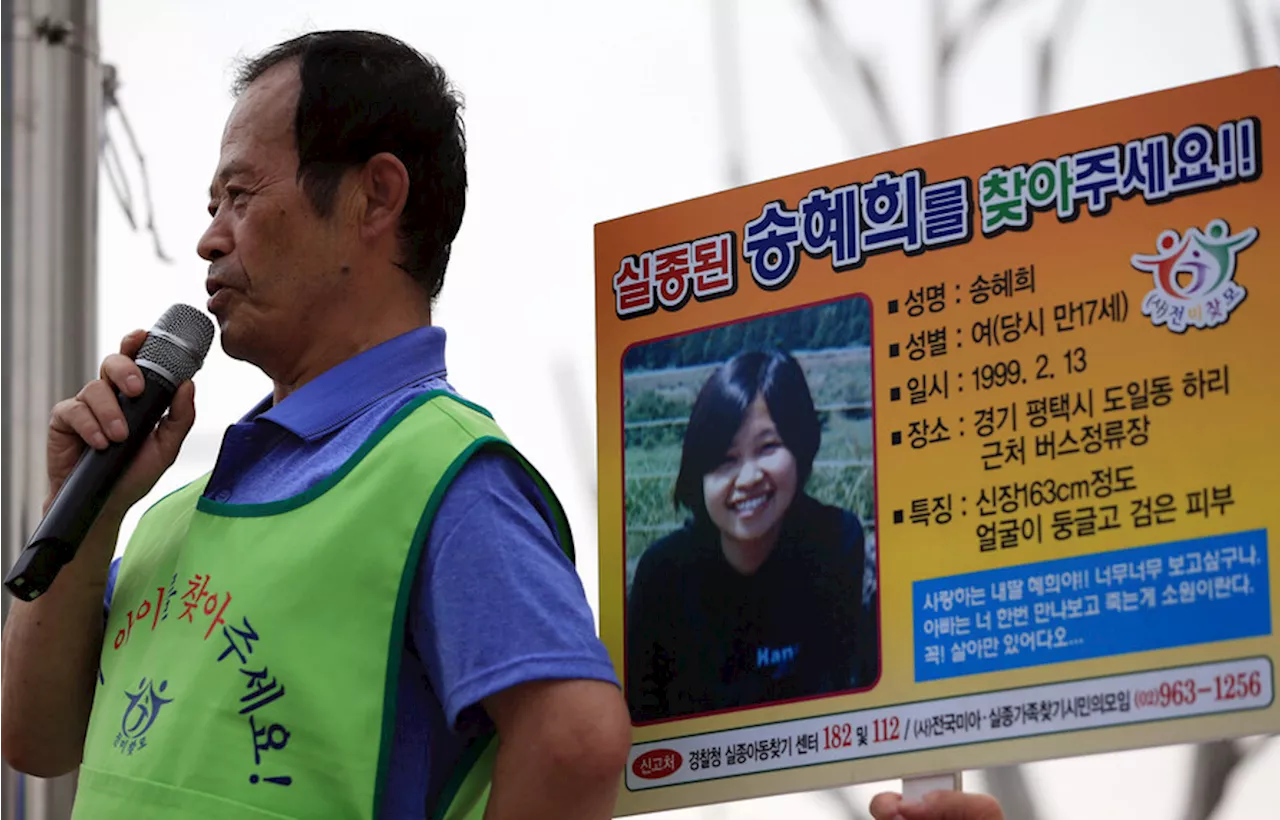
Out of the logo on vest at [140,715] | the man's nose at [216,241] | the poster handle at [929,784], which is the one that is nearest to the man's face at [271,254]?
the man's nose at [216,241]

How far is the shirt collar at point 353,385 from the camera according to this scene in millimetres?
1580

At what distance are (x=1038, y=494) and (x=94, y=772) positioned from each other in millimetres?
763

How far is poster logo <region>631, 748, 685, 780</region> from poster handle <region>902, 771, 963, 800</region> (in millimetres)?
224

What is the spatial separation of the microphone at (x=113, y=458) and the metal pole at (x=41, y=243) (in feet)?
3.08

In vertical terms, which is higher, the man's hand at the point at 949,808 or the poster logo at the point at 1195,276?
the poster logo at the point at 1195,276

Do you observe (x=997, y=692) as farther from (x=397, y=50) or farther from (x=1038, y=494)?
(x=397, y=50)

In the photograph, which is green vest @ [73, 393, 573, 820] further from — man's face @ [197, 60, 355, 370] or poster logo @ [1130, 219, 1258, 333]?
poster logo @ [1130, 219, 1258, 333]

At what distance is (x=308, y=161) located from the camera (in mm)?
1648

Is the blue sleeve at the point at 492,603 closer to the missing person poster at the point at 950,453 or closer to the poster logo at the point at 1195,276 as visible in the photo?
the missing person poster at the point at 950,453

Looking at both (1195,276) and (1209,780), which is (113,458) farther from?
(1209,780)

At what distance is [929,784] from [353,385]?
574 millimetres

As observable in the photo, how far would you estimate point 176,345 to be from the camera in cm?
163

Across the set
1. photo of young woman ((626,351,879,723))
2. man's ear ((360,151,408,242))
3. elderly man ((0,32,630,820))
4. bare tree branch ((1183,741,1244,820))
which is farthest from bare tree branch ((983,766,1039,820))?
man's ear ((360,151,408,242))

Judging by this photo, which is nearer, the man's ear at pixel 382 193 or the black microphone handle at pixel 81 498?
the black microphone handle at pixel 81 498
